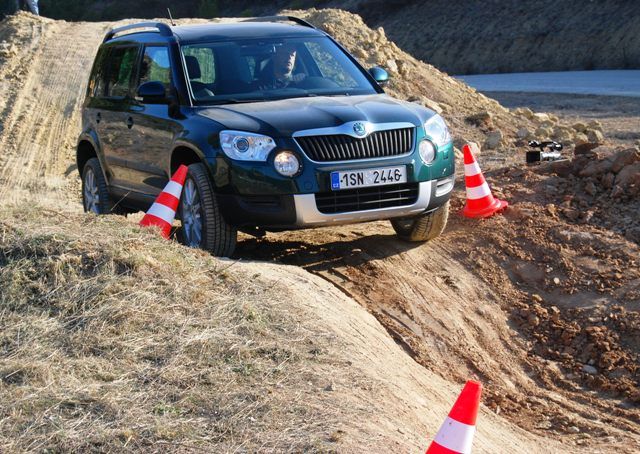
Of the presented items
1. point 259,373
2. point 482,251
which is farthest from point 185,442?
point 482,251

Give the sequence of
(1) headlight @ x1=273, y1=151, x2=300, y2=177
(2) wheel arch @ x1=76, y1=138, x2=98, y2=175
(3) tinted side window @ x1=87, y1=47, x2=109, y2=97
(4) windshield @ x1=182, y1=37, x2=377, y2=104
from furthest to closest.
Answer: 1. (2) wheel arch @ x1=76, y1=138, x2=98, y2=175
2. (3) tinted side window @ x1=87, y1=47, x2=109, y2=97
3. (4) windshield @ x1=182, y1=37, x2=377, y2=104
4. (1) headlight @ x1=273, y1=151, x2=300, y2=177

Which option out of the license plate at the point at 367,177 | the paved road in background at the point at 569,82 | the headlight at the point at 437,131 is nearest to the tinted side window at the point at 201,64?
the license plate at the point at 367,177

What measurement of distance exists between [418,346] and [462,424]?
3.37 m

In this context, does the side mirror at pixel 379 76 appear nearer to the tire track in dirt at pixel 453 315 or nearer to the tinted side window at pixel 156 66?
the tire track in dirt at pixel 453 315

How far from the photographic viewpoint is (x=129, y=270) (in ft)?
22.0

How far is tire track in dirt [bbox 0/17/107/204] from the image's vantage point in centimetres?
1588

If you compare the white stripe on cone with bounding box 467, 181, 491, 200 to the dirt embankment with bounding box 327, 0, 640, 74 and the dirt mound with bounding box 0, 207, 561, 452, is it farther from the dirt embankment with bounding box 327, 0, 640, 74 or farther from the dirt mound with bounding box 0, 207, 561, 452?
the dirt embankment with bounding box 327, 0, 640, 74

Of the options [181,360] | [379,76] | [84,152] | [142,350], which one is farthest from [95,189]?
[181,360]

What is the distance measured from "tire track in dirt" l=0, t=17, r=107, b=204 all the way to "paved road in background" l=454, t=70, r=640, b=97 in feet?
33.4

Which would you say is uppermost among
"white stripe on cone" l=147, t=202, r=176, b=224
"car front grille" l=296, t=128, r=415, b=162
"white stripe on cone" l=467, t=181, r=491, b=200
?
"car front grille" l=296, t=128, r=415, b=162

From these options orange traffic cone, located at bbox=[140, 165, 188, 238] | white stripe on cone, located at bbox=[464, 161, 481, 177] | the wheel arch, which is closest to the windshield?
orange traffic cone, located at bbox=[140, 165, 188, 238]

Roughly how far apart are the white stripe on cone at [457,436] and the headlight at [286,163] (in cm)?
388

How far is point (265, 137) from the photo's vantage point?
8.23m

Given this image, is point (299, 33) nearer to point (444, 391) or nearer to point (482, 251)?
point (482, 251)
